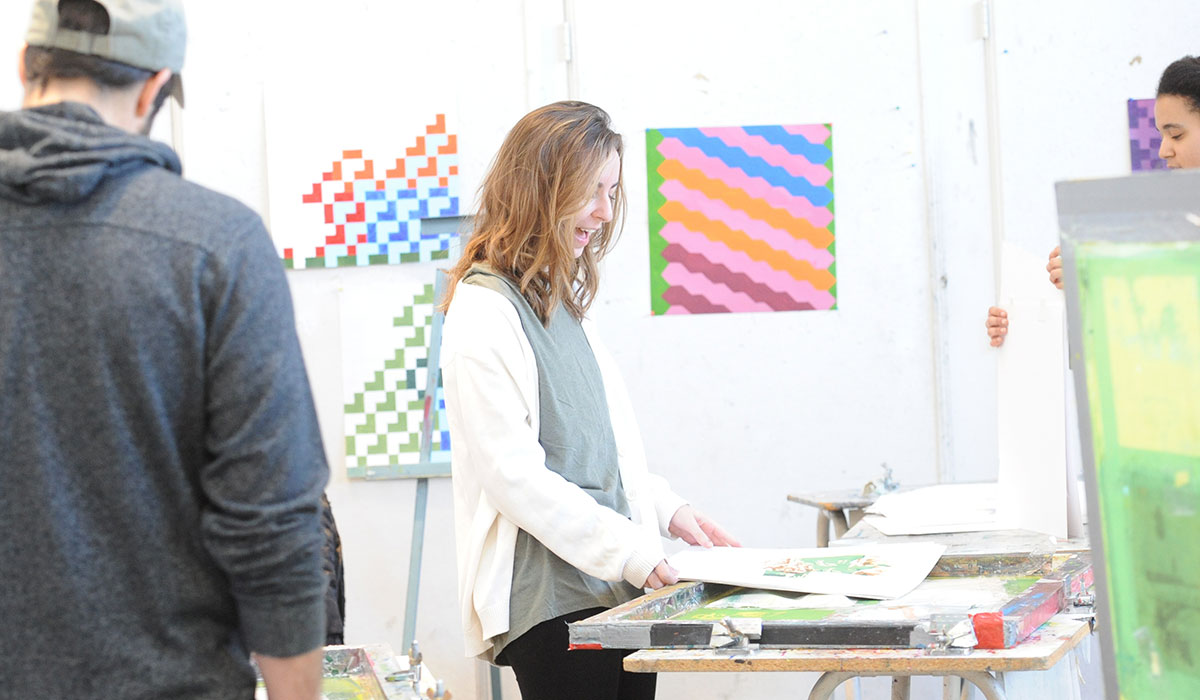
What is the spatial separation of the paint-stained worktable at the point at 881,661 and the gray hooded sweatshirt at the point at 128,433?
500 mm

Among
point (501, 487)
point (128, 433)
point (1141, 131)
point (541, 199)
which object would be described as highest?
point (1141, 131)

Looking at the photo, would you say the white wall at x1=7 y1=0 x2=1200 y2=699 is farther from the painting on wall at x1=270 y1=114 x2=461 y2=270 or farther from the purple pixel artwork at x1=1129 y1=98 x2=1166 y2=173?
the painting on wall at x1=270 y1=114 x2=461 y2=270

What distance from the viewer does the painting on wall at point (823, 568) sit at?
62.0 inches

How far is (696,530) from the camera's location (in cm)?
200

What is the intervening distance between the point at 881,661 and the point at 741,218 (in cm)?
221

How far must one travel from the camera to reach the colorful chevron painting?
3.36 m

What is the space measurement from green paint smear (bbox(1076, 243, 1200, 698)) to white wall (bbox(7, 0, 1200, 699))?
97.4 inches

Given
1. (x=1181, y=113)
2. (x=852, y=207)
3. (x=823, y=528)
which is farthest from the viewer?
(x=852, y=207)

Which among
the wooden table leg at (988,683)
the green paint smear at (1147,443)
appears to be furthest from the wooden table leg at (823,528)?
the green paint smear at (1147,443)

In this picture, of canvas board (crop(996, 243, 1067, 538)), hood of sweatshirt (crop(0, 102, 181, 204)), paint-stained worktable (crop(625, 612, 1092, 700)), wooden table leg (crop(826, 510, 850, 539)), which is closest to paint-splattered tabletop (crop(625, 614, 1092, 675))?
paint-stained worktable (crop(625, 612, 1092, 700))

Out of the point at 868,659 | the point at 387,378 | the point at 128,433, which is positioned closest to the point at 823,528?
the point at 387,378

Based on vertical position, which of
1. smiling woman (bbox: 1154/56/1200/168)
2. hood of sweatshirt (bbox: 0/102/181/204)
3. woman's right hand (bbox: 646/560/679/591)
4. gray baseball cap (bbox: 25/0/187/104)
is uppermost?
smiling woman (bbox: 1154/56/1200/168)

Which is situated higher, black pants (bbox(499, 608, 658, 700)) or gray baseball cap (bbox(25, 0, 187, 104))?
gray baseball cap (bbox(25, 0, 187, 104))

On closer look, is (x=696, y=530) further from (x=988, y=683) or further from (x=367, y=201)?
(x=367, y=201)
